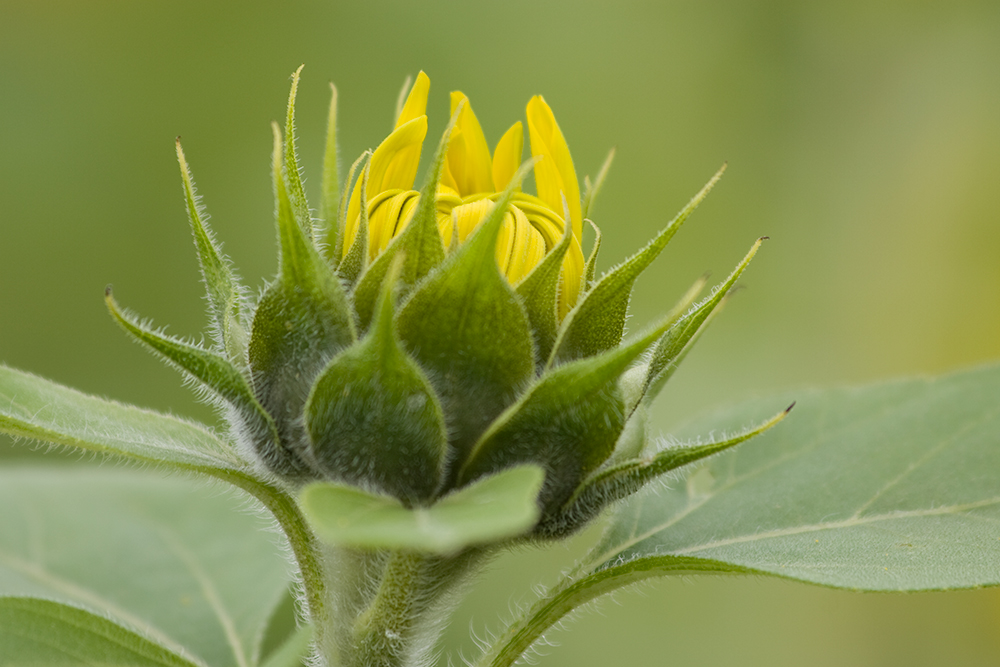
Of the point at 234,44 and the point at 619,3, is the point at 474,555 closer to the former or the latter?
the point at 234,44

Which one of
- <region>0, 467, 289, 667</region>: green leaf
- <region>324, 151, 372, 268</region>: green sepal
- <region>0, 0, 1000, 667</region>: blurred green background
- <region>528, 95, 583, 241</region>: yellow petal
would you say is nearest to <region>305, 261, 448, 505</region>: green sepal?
<region>324, 151, 372, 268</region>: green sepal

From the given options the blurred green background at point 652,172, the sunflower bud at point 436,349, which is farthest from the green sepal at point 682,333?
the blurred green background at point 652,172

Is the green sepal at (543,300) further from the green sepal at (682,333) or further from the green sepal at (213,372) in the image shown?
the green sepal at (213,372)

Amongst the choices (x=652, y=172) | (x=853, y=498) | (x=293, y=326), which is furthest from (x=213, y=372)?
(x=652, y=172)

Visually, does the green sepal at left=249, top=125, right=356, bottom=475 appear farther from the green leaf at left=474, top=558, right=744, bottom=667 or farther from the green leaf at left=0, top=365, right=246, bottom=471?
the green leaf at left=474, top=558, right=744, bottom=667

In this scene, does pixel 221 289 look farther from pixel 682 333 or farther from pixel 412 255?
pixel 682 333

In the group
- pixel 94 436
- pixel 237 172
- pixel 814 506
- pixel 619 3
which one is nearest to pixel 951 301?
pixel 619 3

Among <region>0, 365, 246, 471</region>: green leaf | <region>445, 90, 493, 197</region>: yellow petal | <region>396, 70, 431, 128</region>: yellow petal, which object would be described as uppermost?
<region>396, 70, 431, 128</region>: yellow petal
